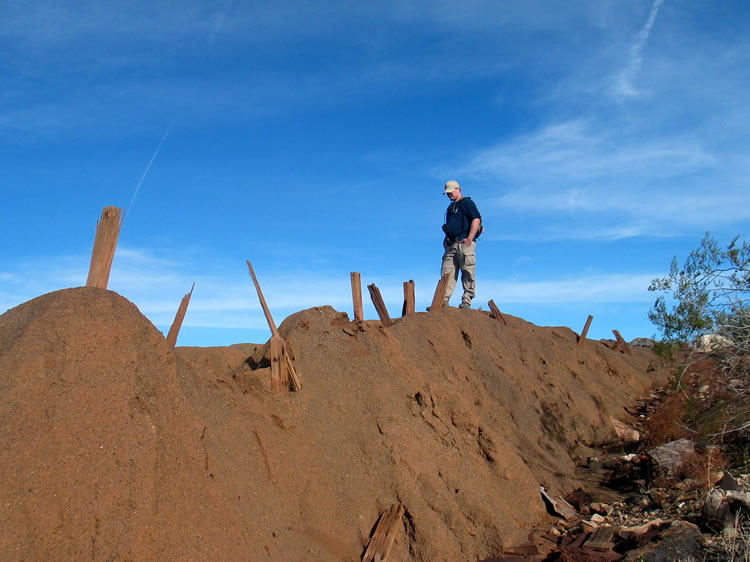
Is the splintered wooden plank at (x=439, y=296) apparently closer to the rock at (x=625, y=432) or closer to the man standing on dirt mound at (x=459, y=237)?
the man standing on dirt mound at (x=459, y=237)

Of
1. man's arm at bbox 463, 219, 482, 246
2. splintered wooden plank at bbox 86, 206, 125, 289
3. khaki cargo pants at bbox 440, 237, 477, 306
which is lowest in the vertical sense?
splintered wooden plank at bbox 86, 206, 125, 289

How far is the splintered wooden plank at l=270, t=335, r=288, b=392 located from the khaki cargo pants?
4.88 m

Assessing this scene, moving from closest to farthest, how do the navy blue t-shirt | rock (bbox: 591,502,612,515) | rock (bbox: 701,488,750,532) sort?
rock (bbox: 701,488,750,532) → rock (bbox: 591,502,612,515) → the navy blue t-shirt

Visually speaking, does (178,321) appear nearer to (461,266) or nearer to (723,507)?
(723,507)

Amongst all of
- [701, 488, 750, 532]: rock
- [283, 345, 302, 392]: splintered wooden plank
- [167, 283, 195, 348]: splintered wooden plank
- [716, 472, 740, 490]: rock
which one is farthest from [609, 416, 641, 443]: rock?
[167, 283, 195, 348]: splintered wooden plank

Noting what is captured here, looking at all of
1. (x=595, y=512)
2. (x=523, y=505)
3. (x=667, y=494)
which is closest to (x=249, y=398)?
(x=523, y=505)

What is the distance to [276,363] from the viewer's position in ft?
20.1

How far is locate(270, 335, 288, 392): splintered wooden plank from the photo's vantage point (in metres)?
6.11

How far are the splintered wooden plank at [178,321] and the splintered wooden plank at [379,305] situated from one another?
3262 mm

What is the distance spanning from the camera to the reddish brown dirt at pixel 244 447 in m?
3.99

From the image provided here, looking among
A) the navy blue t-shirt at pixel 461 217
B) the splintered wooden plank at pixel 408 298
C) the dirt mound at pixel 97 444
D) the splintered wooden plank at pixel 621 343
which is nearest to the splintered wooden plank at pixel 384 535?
the dirt mound at pixel 97 444

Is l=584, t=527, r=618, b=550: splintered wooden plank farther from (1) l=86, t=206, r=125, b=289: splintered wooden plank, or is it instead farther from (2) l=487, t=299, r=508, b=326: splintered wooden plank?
(2) l=487, t=299, r=508, b=326: splintered wooden plank

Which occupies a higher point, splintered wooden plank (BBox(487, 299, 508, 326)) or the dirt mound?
splintered wooden plank (BBox(487, 299, 508, 326))

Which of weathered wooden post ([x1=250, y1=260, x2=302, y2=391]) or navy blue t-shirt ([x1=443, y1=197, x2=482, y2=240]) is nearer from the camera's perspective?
weathered wooden post ([x1=250, y1=260, x2=302, y2=391])
